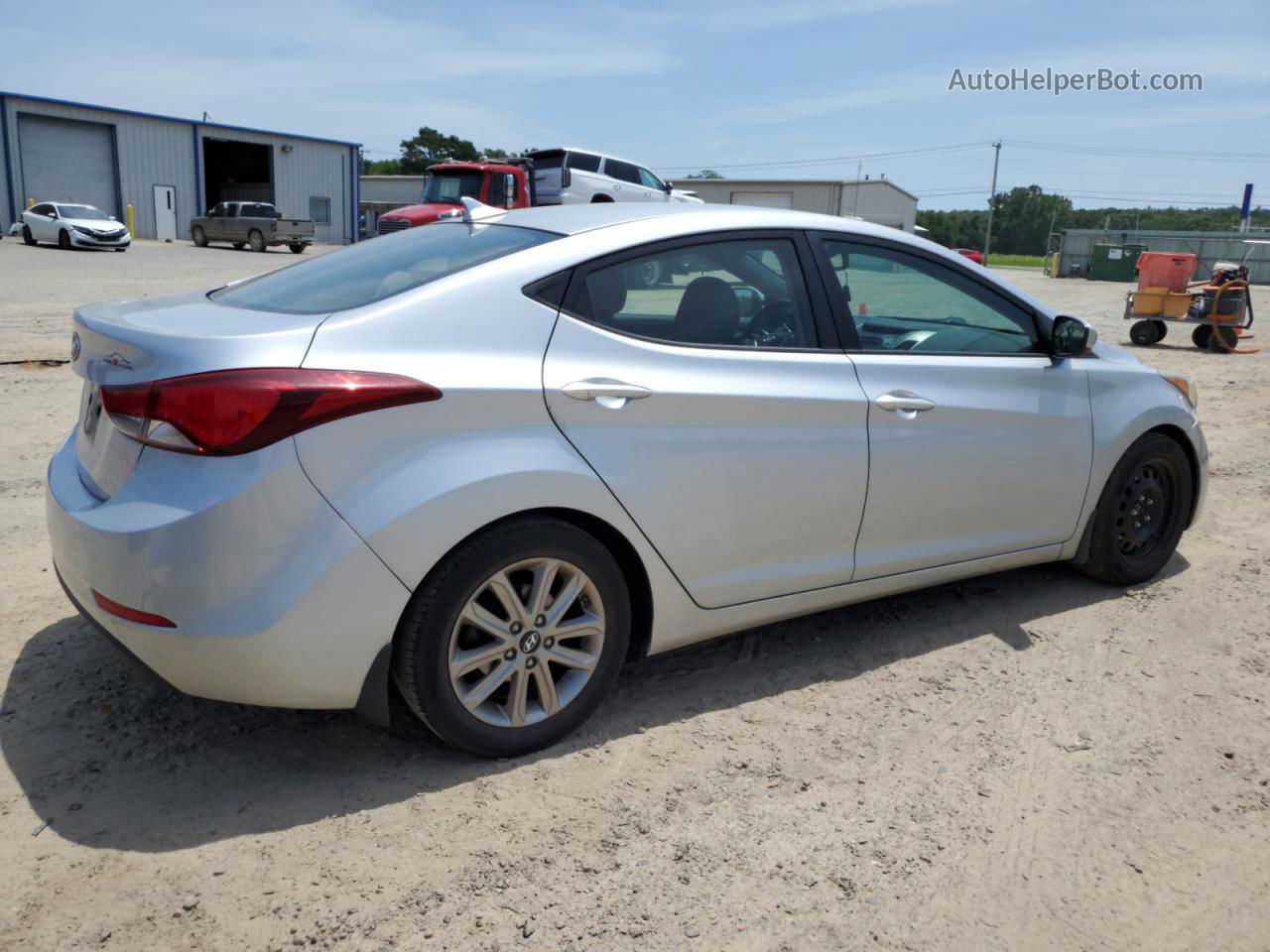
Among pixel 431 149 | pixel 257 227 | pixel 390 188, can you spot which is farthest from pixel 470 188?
pixel 431 149

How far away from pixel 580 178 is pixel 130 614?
22.3 metres

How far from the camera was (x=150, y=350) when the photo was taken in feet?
8.68

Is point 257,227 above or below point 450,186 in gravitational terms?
below

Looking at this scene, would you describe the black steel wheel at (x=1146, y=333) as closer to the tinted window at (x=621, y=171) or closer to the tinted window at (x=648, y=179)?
the tinted window at (x=621, y=171)

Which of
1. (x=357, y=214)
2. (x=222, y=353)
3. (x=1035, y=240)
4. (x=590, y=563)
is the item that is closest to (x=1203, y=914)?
(x=590, y=563)

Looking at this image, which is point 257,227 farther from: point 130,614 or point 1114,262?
point 1114,262

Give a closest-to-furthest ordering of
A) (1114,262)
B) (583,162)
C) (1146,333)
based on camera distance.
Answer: (1146,333) → (583,162) → (1114,262)

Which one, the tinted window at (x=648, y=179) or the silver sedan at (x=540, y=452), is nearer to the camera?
the silver sedan at (x=540, y=452)

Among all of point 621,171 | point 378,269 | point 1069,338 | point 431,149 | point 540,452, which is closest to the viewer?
point 540,452

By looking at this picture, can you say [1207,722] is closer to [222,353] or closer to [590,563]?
[590,563]

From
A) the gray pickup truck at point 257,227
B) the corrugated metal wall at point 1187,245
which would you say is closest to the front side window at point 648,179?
the gray pickup truck at point 257,227

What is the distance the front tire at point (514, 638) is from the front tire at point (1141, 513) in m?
2.44

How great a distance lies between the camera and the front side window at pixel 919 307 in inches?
144

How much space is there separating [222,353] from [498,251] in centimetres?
90
